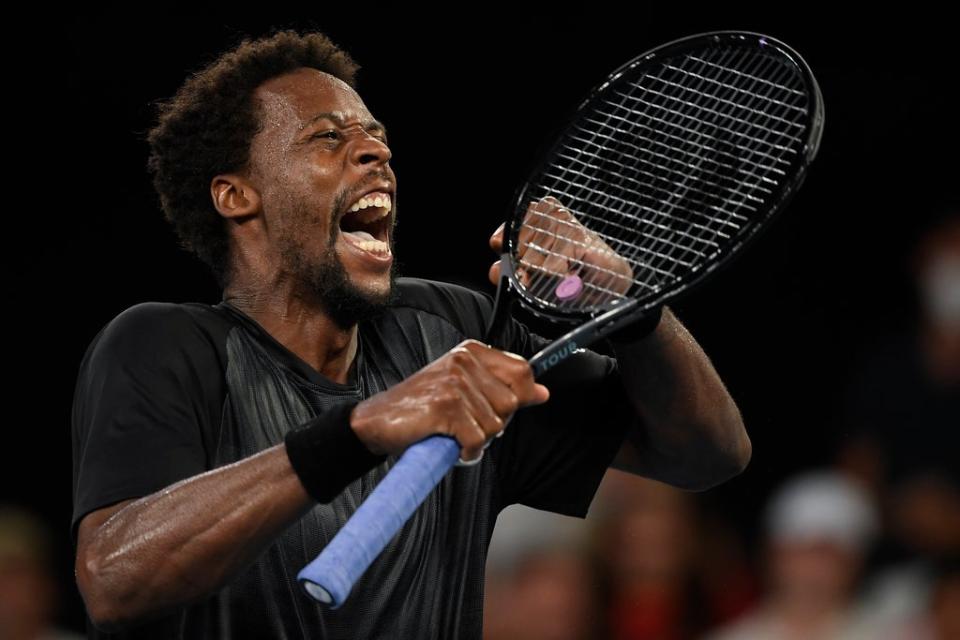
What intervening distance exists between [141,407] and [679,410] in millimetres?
850

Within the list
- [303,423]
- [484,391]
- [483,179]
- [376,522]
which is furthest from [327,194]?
[483,179]

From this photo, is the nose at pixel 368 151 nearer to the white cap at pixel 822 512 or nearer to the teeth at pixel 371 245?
the teeth at pixel 371 245

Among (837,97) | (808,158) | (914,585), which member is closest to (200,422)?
(808,158)

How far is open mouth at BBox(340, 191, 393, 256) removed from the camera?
2301 millimetres

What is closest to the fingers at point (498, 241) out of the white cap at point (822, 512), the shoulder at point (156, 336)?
the shoulder at point (156, 336)

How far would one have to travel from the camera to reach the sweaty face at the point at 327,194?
2250 millimetres

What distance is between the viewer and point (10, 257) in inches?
151

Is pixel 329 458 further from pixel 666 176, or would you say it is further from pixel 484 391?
pixel 666 176

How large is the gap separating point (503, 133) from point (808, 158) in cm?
228

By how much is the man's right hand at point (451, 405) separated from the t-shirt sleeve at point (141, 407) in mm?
319

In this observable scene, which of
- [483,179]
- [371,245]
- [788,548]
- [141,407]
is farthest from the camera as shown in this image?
[483,179]

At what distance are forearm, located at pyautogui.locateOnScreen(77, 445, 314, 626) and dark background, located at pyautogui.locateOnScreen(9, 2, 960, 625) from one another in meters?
2.10

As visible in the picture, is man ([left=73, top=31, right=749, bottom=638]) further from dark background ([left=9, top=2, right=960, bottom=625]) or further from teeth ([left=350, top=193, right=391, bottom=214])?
dark background ([left=9, top=2, right=960, bottom=625])

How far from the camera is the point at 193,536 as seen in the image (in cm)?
175
